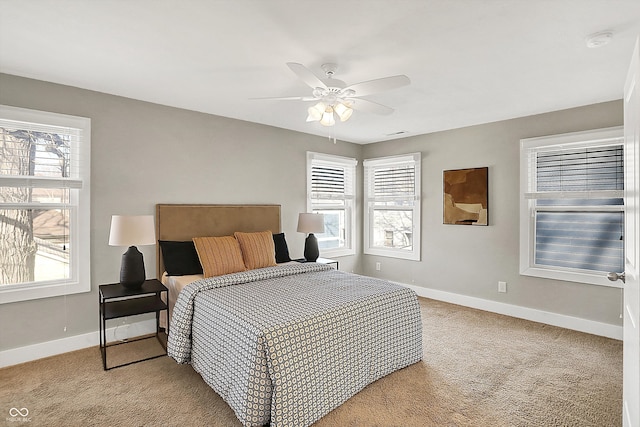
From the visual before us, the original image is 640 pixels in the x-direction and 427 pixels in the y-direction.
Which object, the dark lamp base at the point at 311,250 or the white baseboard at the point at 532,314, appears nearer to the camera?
the white baseboard at the point at 532,314

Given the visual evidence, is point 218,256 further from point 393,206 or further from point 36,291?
point 393,206

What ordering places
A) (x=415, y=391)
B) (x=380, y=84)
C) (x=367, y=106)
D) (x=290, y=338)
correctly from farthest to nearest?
1. (x=367, y=106)
2. (x=415, y=391)
3. (x=380, y=84)
4. (x=290, y=338)

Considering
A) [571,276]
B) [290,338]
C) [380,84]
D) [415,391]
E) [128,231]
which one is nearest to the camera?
[290,338]

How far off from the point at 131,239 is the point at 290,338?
5.63ft

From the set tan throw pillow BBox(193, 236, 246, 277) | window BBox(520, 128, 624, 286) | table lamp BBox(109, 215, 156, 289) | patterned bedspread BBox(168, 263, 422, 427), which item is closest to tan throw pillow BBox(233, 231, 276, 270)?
tan throw pillow BBox(193, 236, 246, 277)

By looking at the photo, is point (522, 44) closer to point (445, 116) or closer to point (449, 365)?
point (445, 116)

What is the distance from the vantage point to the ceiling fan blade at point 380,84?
7.13 feet

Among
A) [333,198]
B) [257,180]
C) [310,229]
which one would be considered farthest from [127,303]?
[333,198]

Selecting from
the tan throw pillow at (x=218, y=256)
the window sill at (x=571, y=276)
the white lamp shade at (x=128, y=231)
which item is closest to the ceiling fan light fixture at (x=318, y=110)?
the tan throw pillow at (x=218, y=256)

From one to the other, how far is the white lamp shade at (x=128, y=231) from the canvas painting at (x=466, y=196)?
3.63 metres

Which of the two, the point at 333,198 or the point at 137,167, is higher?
the point at 137,167

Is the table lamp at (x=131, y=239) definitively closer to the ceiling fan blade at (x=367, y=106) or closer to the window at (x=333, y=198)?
the ceiling fan blade at (x=367, y=106)

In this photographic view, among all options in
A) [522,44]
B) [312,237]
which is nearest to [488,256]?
[312,237]

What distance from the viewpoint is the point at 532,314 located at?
12.9ft
